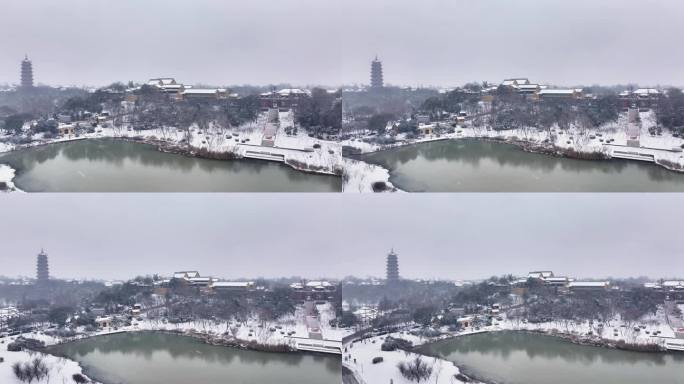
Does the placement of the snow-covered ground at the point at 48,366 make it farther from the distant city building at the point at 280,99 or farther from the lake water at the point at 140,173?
the distant city building at the point at 280,99

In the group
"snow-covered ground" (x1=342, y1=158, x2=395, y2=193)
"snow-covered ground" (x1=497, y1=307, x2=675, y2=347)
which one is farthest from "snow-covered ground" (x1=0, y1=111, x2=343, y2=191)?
"snow-covered ground" (x1=497, y1=307, x2=675, y2=347)

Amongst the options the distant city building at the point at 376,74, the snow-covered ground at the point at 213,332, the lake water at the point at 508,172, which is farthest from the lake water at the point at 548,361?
the distant city building at the point at 376,74

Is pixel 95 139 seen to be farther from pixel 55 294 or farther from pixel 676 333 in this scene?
pixel 676 333

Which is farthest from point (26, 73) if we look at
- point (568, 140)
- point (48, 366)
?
point (568, 140)

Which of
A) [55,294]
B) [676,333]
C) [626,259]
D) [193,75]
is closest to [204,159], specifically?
[193,75]

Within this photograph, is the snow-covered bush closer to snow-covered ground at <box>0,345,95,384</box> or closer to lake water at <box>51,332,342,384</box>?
lake water at <box>51,332,342,384</box>

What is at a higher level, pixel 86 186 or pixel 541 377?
pixel 86 186
